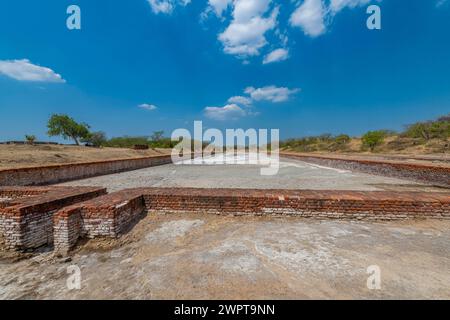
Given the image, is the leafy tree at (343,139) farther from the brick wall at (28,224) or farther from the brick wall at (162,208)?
the brick wall at (28,224)

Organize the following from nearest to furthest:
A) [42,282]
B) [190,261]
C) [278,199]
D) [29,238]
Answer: [42,282] < [190,261] < [29,238] < [278,199]

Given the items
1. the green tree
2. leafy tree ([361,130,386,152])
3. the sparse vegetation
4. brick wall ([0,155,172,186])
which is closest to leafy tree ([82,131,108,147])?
the green tree

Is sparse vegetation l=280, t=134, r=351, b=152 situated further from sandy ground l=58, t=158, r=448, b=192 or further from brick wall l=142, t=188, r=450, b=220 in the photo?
brick wall l=142, t=188, r=450, b=220

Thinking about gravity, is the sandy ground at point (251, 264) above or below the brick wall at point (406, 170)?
below

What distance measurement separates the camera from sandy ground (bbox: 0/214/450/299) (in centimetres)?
194

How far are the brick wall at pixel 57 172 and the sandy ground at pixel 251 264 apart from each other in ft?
23.0

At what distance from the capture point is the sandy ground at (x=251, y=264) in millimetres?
1942

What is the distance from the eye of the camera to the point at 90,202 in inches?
140

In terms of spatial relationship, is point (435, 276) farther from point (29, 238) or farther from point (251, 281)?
point (29, 238)

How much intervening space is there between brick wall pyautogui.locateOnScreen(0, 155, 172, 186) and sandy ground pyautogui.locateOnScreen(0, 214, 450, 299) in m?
7.02

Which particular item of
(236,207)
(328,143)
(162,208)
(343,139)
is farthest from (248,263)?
(328,143)

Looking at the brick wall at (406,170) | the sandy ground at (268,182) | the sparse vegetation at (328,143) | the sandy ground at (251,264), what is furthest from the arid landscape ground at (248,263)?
the sparse vegetation at (328,143)
